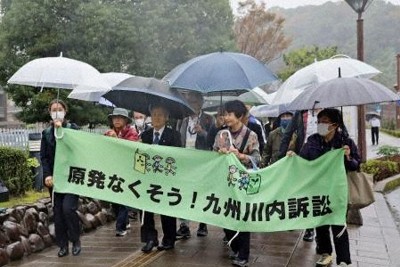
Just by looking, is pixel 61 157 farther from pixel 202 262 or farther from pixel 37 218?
pixel 202 262

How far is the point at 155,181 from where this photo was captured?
560 centimetres

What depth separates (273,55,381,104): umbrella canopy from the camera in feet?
19.4

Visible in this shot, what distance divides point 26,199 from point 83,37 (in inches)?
407

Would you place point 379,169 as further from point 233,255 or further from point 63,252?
point 63,252

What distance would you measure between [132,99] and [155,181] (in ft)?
4.10

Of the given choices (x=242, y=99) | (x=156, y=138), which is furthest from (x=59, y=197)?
(x=242, y=99)

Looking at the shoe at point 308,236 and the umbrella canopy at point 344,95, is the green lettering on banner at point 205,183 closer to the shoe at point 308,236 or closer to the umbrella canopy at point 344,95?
the umbrella canopy at point 344,95

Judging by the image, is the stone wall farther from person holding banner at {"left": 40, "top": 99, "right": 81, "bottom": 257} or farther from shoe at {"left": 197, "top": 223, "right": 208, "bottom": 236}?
shoe at {"left": 197, "top": 223, "right": 208, "bottom": 236}

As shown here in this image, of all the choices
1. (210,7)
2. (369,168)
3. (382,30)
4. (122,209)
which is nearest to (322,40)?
(382,30)

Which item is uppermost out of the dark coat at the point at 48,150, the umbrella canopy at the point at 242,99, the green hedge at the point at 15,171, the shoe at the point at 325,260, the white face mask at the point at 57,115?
the umbrella canopy at the point at 242,99

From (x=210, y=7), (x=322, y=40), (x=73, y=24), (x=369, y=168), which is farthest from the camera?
(x=322, y=40)

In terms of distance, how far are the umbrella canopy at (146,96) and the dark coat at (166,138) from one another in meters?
0.29

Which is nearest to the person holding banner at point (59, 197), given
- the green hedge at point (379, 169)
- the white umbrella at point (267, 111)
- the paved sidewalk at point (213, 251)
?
the paved sidewalk at point (213, 251)

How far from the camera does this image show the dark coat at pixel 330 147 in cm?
512
